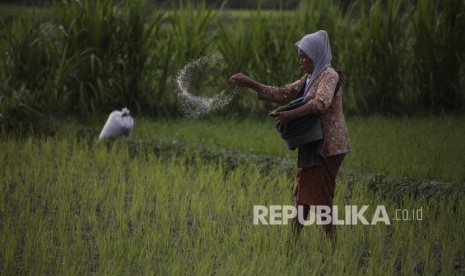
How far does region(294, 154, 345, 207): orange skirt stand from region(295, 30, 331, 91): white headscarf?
0.41m

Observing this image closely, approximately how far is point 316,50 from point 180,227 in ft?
4.36

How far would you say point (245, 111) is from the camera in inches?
356

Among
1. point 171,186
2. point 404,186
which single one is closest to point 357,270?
point 404,186

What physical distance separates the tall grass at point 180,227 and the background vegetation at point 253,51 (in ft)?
7.39

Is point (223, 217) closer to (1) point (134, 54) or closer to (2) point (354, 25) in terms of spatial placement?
(1) point (134, 54)

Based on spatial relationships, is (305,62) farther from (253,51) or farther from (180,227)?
(253,51)

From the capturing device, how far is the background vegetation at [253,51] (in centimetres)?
862

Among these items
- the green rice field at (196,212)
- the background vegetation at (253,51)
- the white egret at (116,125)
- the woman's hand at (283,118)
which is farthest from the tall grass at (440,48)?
the woman's hand at (283,118)

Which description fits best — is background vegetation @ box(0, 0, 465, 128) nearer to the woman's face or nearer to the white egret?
the white egret

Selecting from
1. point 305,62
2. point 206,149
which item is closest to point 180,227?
point 305,62

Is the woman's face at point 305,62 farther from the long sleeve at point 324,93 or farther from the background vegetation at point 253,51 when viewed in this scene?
the background vegetation at point 253,51

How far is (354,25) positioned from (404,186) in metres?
4.22

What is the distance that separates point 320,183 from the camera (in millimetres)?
4219

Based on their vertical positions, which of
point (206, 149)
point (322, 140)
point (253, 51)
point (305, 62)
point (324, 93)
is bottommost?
point (206, 149)
